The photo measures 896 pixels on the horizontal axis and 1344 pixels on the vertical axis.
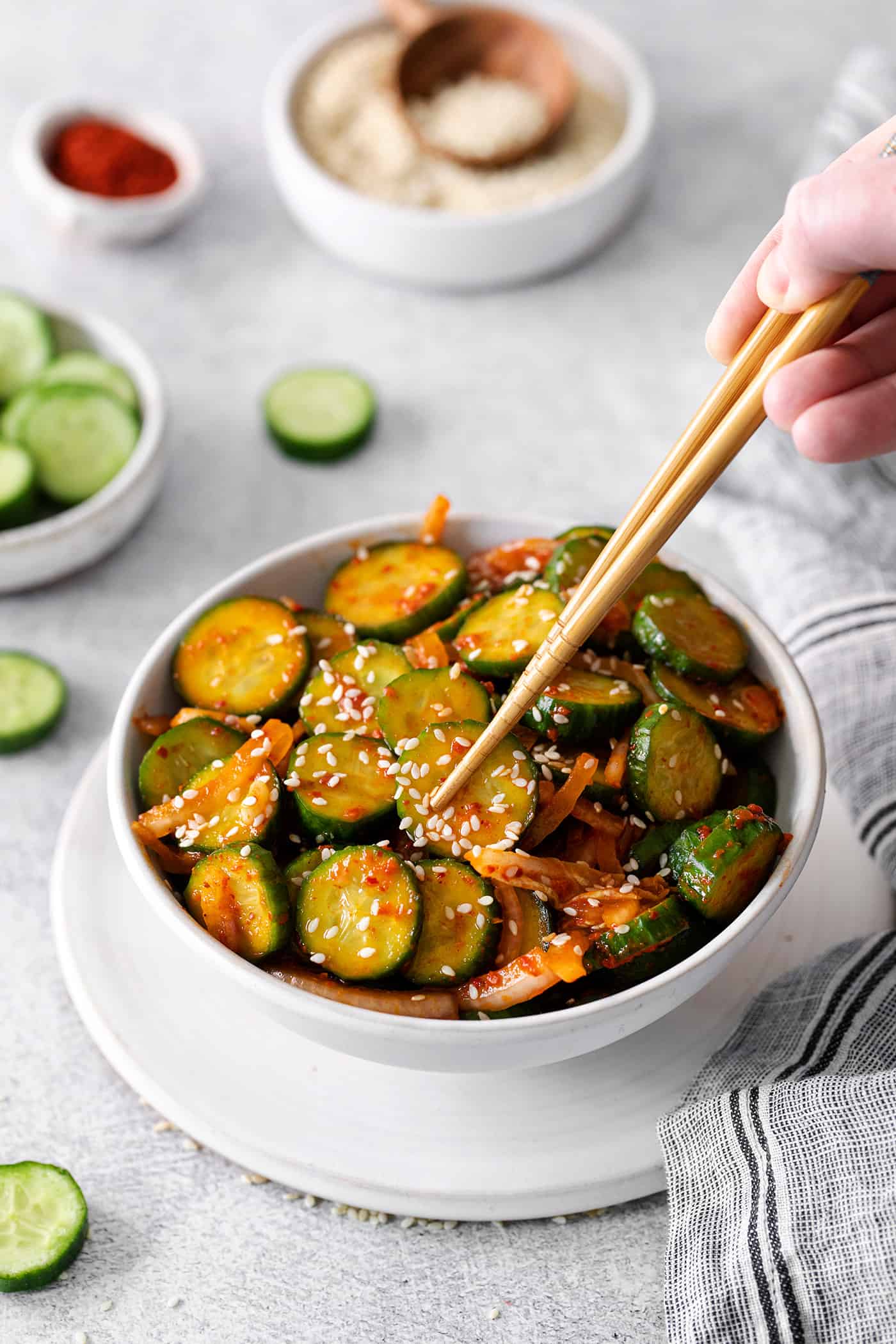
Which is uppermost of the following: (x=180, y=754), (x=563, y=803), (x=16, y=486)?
(x=563, y=803)

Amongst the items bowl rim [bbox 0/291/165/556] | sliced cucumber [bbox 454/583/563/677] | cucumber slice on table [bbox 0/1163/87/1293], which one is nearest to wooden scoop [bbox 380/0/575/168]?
bowl rim [bbox 0/291/165/556]

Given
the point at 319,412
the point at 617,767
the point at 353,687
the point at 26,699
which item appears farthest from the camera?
the point at 319,412

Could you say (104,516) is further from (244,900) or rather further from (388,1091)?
(388,1091)

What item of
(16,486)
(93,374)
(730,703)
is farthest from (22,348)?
(730,703)

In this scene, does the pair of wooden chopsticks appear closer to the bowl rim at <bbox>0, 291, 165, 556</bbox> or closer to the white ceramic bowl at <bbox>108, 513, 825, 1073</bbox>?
the white ceramic bowl at <bbox>108, 513, 825, 1073</bbox>

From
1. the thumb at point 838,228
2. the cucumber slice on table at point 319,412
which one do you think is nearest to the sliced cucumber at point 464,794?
the thumb at point 838,228

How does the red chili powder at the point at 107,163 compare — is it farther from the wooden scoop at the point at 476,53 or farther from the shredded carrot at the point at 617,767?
the shredded carrot at the point at 617,767

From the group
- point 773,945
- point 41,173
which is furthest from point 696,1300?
point 41,173

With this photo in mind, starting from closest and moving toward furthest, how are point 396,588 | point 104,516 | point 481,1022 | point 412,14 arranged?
point 481,1022 → point 396,588 → point 104,516 → point 412,14
